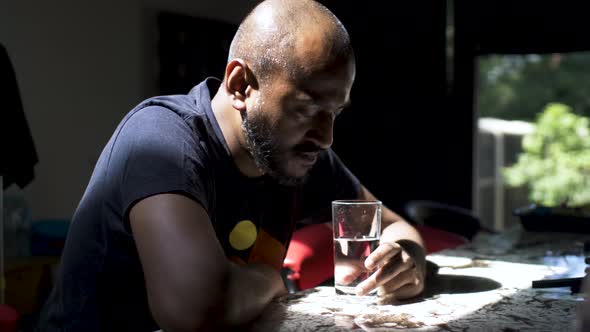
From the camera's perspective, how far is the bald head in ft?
4.42

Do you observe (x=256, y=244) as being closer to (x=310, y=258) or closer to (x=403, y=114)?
(x=310, y=258)

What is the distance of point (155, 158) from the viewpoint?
1.21m

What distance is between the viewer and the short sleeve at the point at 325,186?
190cm

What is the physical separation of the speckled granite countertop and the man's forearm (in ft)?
0.09

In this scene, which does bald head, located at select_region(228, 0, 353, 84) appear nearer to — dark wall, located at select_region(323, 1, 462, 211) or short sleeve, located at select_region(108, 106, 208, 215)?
short sleeve, located at select_region(108, 106, 208, 215)

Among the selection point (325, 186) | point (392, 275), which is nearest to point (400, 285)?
point (392, 275)

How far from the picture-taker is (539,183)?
7.52m

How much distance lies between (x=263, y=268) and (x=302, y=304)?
10 centimetres

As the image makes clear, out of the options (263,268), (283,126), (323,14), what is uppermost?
(323,14)

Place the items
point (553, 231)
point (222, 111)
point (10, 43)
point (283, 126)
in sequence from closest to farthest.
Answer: point (283, 126) < point (222, 111) < point (553, 231) < point (10, 43)

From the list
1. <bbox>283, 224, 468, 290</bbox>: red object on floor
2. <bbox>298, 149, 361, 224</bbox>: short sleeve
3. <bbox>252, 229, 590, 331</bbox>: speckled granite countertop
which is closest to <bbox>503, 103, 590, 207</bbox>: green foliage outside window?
<bbox>283, 224, 468, 290</bbox>: red object on floor

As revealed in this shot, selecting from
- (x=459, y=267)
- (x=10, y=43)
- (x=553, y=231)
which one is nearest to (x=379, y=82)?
(x=10, y=43)

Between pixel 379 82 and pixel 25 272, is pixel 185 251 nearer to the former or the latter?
pixel 25 272

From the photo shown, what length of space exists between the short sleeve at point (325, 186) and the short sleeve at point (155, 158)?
594mm
